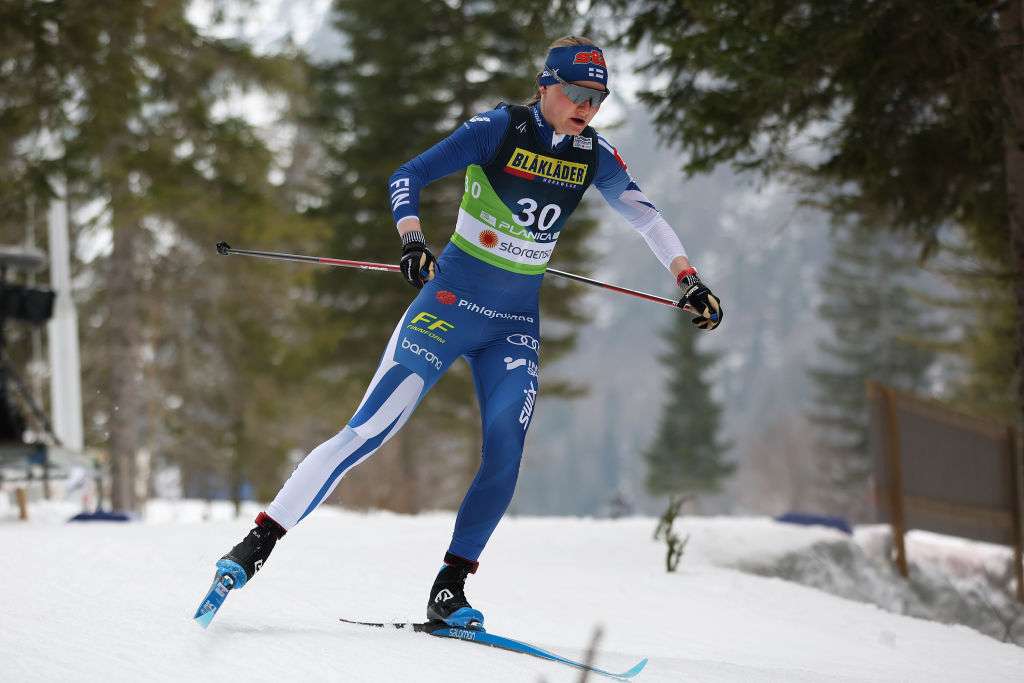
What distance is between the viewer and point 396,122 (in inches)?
834

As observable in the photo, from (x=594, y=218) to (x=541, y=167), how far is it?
18069mm

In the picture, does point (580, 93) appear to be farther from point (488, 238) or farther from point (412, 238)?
point (412, 238)

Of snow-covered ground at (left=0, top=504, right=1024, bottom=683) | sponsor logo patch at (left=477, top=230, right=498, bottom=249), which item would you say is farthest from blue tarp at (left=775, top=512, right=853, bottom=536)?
sponsor logo patch at (left=477, top=230, right=498, bottom=249)

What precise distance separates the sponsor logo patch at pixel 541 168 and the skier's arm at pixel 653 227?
0.21m

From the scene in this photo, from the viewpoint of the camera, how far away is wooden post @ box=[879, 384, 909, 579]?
10.0 metres

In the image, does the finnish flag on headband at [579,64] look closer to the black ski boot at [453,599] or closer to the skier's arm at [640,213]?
the skier's arm at [640,213]

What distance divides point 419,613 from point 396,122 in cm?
1709

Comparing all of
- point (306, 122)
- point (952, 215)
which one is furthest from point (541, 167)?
point (306, 122)

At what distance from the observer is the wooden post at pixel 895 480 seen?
1001cm

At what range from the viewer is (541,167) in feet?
14.9

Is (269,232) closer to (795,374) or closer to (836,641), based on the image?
(836,641)

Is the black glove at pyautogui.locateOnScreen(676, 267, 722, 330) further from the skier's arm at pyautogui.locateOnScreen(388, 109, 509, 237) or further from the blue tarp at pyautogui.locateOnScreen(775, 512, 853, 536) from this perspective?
the blue tarp at pyautogui.locateOnScreen(775, 512, 853, 536)

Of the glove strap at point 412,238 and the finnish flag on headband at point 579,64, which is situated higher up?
the finnish flag on headband at point 579,64

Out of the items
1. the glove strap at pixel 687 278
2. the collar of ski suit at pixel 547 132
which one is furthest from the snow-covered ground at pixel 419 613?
the collar of ski suit at pixel 547 132
